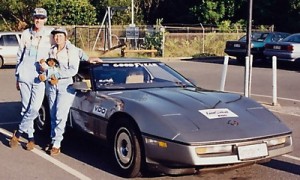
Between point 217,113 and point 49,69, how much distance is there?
2.35 m

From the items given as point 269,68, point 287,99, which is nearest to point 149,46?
point 269,68

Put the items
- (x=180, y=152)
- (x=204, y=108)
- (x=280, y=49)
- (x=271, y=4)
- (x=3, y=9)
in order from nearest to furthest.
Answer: (x=180, y=152), (x=204, y=108), (x=280, y=49), (x=3, y=9), (x=271, y=4)

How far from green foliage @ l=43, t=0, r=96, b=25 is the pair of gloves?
3441 cm

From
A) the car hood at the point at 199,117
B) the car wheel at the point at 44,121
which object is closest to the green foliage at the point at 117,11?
the car wheel at the point at 44,121

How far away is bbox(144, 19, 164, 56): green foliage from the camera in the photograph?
1188 inches

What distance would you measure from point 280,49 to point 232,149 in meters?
18.1

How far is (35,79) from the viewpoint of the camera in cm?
744

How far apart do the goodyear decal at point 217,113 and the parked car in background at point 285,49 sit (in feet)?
55.7

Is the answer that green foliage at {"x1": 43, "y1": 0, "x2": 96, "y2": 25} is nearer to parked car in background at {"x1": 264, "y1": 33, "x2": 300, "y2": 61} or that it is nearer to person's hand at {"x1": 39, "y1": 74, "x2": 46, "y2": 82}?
parked car in background at {"x1": 264, "y1": 33, "x2": 300, "y2": 61}

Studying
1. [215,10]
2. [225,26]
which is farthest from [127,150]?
[215,10]

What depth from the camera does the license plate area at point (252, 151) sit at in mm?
5742

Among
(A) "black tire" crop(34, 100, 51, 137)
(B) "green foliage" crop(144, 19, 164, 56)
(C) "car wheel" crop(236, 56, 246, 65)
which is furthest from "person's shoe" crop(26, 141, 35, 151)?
(B) "green foliage" crop(144, 19, 164, 56)

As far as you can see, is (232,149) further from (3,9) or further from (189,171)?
(3,9)

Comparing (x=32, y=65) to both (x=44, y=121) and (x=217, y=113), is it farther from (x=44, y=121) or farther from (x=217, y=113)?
(x=217, y=113)
